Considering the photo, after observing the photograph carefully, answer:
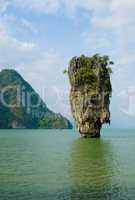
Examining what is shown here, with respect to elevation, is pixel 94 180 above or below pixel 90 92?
below

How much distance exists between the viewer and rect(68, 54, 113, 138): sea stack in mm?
65938

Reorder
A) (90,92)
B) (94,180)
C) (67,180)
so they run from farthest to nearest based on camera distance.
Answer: (90,92) → (94,180) → (67,180)

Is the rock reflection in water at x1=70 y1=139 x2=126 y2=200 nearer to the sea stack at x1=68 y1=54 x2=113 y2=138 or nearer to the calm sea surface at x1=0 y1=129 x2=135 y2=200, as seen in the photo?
the calm sea surface at x1=0 y1=129 x2=135 y2=200

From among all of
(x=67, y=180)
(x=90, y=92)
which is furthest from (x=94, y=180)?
(x=90, y=92)

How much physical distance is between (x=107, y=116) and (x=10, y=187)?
156 ft

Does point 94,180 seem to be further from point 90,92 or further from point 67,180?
point 90,92

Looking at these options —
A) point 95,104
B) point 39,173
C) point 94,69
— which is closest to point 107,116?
point 95,104

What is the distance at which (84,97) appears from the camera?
6719 cm

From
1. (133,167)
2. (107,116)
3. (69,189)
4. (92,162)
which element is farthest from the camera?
(107,116)

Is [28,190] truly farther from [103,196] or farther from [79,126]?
[79,126]

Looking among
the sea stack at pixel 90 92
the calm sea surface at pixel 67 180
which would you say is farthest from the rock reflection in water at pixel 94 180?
the sea stack at pixel 90 92

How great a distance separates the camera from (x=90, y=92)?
6694 centimetres

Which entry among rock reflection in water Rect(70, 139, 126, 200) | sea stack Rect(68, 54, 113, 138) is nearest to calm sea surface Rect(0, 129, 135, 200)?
rock reflection in water Rect(70, 139, 126, 200)

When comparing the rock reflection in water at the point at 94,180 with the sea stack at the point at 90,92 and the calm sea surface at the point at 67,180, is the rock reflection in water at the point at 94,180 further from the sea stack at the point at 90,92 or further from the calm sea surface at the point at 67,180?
the sea stack at the point at 90,92
